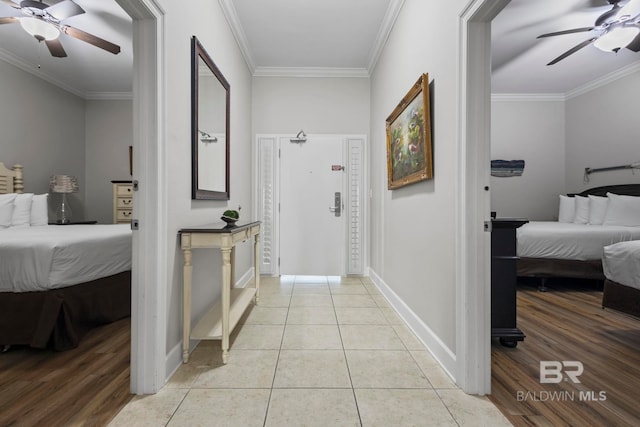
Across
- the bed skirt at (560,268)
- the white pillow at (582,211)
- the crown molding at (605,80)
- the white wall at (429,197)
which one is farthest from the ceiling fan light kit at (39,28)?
the crown molding at (605,80)

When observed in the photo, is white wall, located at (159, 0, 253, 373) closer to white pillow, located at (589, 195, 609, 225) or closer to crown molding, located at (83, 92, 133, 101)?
crown molding, located at (83, 92, 133, 101)

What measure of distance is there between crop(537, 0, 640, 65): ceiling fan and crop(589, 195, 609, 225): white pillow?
194cm

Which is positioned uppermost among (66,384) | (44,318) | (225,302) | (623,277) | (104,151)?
(104,151)

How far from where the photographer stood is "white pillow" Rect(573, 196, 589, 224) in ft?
13.9

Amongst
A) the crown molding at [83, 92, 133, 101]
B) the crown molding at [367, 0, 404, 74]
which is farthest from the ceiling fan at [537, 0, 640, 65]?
the crown molding at [83, 92, 133, 101]

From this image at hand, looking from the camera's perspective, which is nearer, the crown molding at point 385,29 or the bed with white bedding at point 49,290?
the bed with white bedding at point 49,290

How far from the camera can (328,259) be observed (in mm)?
4102

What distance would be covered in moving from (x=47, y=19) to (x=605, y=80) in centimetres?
682

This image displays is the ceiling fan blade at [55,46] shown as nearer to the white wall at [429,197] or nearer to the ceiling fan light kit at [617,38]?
the white wall at [429,197]

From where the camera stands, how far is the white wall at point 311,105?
4.10 metres

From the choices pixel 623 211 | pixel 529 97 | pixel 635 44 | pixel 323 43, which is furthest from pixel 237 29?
pixel 623 211

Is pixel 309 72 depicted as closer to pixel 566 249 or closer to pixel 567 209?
pixel 566 249

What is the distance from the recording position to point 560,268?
344 centimetres

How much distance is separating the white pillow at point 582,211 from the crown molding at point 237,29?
4.91 metres
